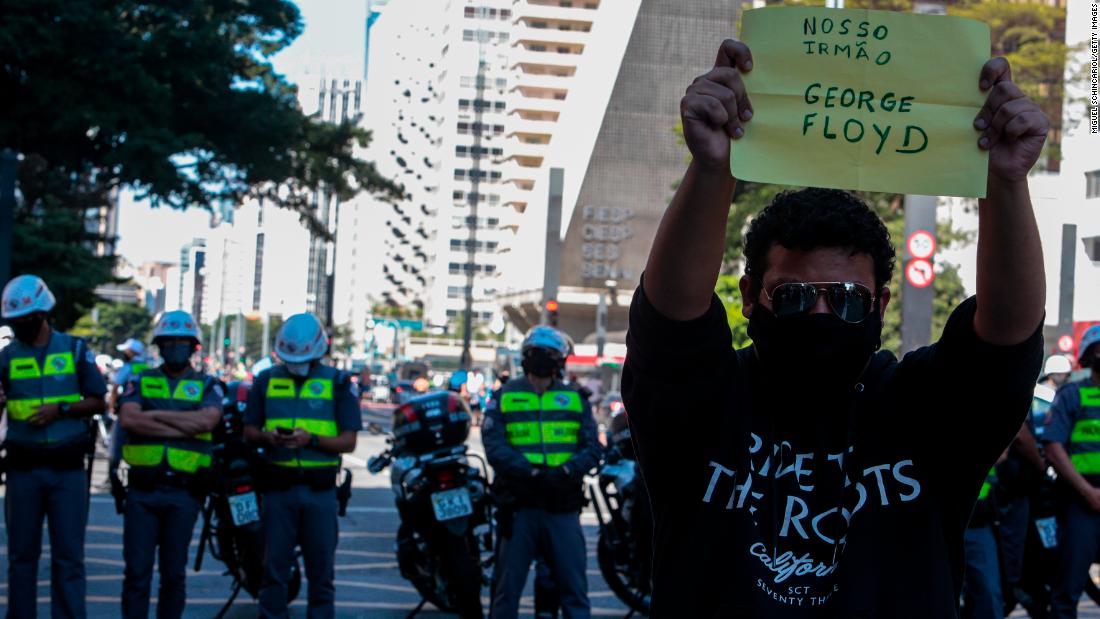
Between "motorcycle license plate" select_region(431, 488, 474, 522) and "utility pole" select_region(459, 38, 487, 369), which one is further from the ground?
"utility pole" select_region(459, 38, 487, 369)

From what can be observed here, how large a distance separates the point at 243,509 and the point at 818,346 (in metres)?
7.83

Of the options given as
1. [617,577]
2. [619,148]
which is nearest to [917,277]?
[617,577]

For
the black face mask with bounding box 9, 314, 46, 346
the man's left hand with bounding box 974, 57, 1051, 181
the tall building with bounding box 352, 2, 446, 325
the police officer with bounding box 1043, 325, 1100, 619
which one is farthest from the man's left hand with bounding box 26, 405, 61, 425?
the tall building with bounding box 352, 2, 446, 325

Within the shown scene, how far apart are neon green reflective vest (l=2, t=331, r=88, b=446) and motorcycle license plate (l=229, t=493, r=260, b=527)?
145 centimetres

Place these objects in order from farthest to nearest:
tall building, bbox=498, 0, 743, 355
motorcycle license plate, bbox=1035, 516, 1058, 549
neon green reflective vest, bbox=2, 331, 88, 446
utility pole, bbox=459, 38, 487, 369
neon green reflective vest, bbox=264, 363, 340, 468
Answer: utility pole, bbox=459, 38, 487, 369, tall building, bbox=498, 0, 743, 355, motorcycle license plate, bbox=1035, 516, 1058, 549, neon green reflective vest, bbox=264, 363, 340, 468, neon green reflective vest, bbox=2, 331, 88, 446

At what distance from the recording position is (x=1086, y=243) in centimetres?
4562

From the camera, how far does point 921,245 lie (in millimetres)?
Answer: 18766

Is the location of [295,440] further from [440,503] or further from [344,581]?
[344,581]

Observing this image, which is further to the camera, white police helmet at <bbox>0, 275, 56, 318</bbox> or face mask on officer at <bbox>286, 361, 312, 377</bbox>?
face mask on officer at <bbox>286, 361, 312, 377</bbox>

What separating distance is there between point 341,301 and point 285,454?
188 meters

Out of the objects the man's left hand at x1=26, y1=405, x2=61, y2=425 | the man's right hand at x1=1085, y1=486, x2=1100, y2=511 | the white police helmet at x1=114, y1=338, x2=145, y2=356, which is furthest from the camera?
the white police helmet at x1=114, y1=338, x2=145, y2=356

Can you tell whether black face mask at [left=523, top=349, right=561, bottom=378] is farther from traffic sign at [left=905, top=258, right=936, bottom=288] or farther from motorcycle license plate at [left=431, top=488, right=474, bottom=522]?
traffic sign at [left=905, top=258, right=936, bottom=288]

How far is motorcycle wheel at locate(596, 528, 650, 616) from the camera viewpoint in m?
10.8

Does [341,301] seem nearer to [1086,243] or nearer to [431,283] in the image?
[431,283]
